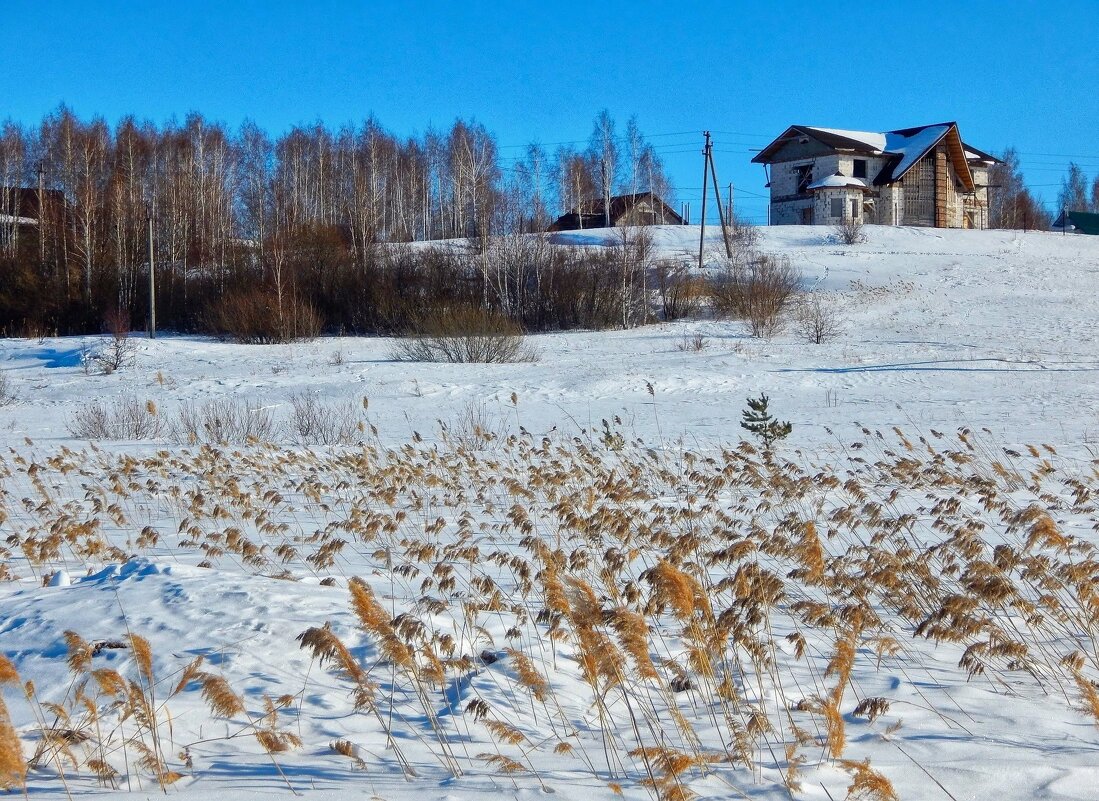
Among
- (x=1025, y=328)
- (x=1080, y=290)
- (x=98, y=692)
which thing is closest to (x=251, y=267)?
(x=1025, y=328)

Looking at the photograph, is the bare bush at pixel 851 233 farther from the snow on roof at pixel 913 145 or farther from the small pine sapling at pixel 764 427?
the small pine sapling at pixel 764 427

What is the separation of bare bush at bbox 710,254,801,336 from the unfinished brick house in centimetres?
1543

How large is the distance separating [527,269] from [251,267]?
36.3 ft

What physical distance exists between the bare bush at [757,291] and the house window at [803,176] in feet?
54.3

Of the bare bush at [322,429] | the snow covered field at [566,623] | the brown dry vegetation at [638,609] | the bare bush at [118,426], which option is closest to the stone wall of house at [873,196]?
the snow covered field at [566,623]

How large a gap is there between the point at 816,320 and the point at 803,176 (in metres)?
26.8

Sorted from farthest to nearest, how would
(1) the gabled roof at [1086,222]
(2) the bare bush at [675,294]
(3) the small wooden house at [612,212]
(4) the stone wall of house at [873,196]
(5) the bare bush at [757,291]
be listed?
(1) the gabled roof at [1086,222] → (3) the small wooden house at [612,212] → (4) the stone wall of house at [873,196] → (2) the bare bush at [675,294] → (5) the bare bush at [757,291]

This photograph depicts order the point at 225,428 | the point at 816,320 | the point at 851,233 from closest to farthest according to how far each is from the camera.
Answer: the point at 225,428 < the point at 816,320 < the point at 851,233

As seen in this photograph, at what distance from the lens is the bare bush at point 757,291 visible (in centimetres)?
2892

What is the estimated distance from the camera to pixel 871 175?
168 feet

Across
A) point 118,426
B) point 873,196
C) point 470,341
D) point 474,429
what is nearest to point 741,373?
point 470,341

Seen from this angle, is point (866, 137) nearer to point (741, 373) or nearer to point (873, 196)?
point (873, 196)

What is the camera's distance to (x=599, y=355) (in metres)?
25.5

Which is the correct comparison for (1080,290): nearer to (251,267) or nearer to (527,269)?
(527,269)
